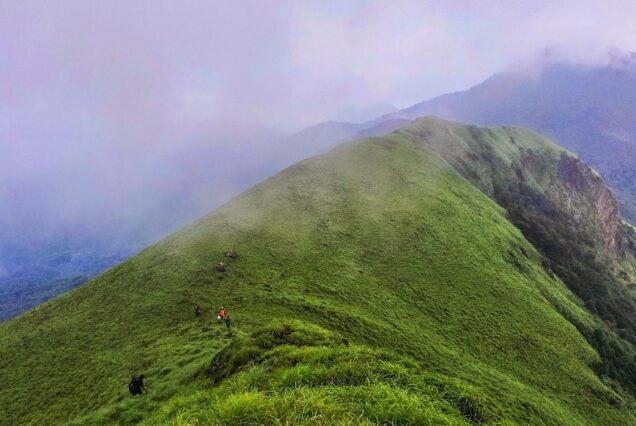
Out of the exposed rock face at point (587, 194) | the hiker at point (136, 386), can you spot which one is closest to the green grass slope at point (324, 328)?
the hiker at point (136, 386)

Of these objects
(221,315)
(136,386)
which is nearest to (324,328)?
(221,315)

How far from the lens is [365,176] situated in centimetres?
8462

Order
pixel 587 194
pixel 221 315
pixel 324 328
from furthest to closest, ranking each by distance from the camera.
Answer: pixel 587 194 → pixel 324 328 → pixel 221 315

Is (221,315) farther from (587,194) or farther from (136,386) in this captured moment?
(587,194)

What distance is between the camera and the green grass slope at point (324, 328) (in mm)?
16156

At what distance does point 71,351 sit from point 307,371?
35877 millimetres

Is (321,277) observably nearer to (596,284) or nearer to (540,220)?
(596,284)

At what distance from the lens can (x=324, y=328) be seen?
131 feet

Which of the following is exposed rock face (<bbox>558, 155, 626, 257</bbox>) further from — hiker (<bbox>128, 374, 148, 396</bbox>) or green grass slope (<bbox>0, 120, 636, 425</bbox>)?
hiker (<bbox>128, 374, 148, 396</bbox>)

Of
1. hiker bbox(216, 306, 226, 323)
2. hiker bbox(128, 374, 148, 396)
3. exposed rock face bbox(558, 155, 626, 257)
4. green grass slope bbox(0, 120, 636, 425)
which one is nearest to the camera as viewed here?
green grass slope bbox(0, 120, 636, 425)

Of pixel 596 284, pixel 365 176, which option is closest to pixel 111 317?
pixel 365 176

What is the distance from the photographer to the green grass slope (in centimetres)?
1616

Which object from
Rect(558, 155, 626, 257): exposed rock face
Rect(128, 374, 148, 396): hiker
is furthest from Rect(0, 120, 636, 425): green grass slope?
Rect(558, 155, 626, 257): exposed rock face

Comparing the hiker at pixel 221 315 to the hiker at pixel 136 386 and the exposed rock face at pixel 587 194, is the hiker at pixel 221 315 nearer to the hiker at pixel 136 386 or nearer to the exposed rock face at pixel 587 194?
the hiker at pixel 136 386
